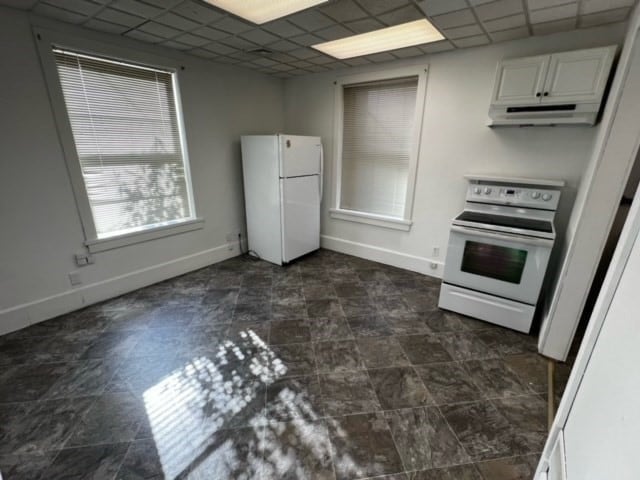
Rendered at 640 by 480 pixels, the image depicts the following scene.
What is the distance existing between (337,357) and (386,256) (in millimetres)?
1913

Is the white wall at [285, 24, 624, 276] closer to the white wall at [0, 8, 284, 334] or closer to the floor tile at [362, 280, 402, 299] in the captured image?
the floor tile at [362, 280, 402, 299]

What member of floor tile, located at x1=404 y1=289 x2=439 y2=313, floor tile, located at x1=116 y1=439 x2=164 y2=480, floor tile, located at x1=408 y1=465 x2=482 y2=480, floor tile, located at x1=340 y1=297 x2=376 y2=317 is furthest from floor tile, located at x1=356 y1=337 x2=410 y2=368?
floor tile, located at x1=116 y1=439 x2=164 y2=480

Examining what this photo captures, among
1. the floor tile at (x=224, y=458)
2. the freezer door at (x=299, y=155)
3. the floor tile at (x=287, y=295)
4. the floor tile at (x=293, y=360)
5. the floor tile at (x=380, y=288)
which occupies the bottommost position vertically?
the floor tile at (x=224, y=458)

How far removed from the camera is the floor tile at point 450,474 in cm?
132

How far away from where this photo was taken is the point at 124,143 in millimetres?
2742

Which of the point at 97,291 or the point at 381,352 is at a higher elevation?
the point at 97,291

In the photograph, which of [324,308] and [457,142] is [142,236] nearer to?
[324,308]

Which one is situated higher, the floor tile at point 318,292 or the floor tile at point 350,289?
the floor tile at point 350,289

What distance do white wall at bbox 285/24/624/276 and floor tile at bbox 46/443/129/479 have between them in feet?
10.2

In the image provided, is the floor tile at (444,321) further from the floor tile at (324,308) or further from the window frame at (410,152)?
the window frame at (410,152)

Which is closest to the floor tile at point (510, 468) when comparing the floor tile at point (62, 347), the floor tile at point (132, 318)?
the floor tile at point (132, 318)

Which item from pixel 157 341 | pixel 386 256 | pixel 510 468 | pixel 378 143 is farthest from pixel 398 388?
pixel 378 143

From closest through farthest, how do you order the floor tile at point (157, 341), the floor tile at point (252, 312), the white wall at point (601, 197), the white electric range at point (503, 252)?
the white wall at point (601, 197), the floor tile at point (157, 341), the white electric range at point (503, 252), the floor tile at point (252, 312)

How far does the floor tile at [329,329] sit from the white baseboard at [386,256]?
1409mm
